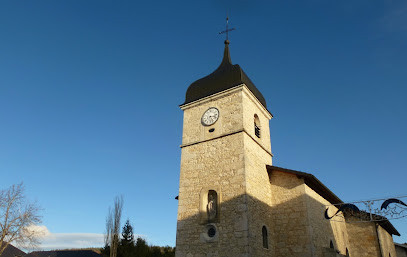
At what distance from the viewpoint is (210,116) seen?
50.6 feet

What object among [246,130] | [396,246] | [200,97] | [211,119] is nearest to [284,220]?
[246,130]

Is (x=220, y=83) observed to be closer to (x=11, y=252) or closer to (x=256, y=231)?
(x=256, y=231)

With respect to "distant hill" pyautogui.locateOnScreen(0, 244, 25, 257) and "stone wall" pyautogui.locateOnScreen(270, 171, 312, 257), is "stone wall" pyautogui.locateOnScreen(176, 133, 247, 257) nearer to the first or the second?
"stone wall" pyautogui.locateOnScreen(270, 171, 312, 257)

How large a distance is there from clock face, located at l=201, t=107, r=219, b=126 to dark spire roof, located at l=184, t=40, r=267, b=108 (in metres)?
0.93

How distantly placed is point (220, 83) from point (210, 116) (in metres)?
1.77

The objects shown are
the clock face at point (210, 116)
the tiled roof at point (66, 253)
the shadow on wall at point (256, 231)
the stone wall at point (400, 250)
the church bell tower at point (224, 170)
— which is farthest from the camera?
the tiled roof at point (66, 253)

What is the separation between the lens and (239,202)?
41.0 ft

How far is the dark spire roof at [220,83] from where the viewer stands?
1546 centimetres

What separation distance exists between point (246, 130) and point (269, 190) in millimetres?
2961

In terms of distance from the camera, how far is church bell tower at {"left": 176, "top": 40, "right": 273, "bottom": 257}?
12.4 metres

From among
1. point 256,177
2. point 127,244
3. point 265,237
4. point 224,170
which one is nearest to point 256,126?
point 256,177

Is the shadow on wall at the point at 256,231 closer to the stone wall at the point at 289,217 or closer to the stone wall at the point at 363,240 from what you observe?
the stone wall at the point at 289,217

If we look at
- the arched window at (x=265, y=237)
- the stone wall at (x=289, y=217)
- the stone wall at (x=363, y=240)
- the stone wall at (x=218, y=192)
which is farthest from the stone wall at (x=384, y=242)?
the stone wall at (x=218, y=192)

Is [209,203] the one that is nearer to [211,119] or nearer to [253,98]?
[211,119]
